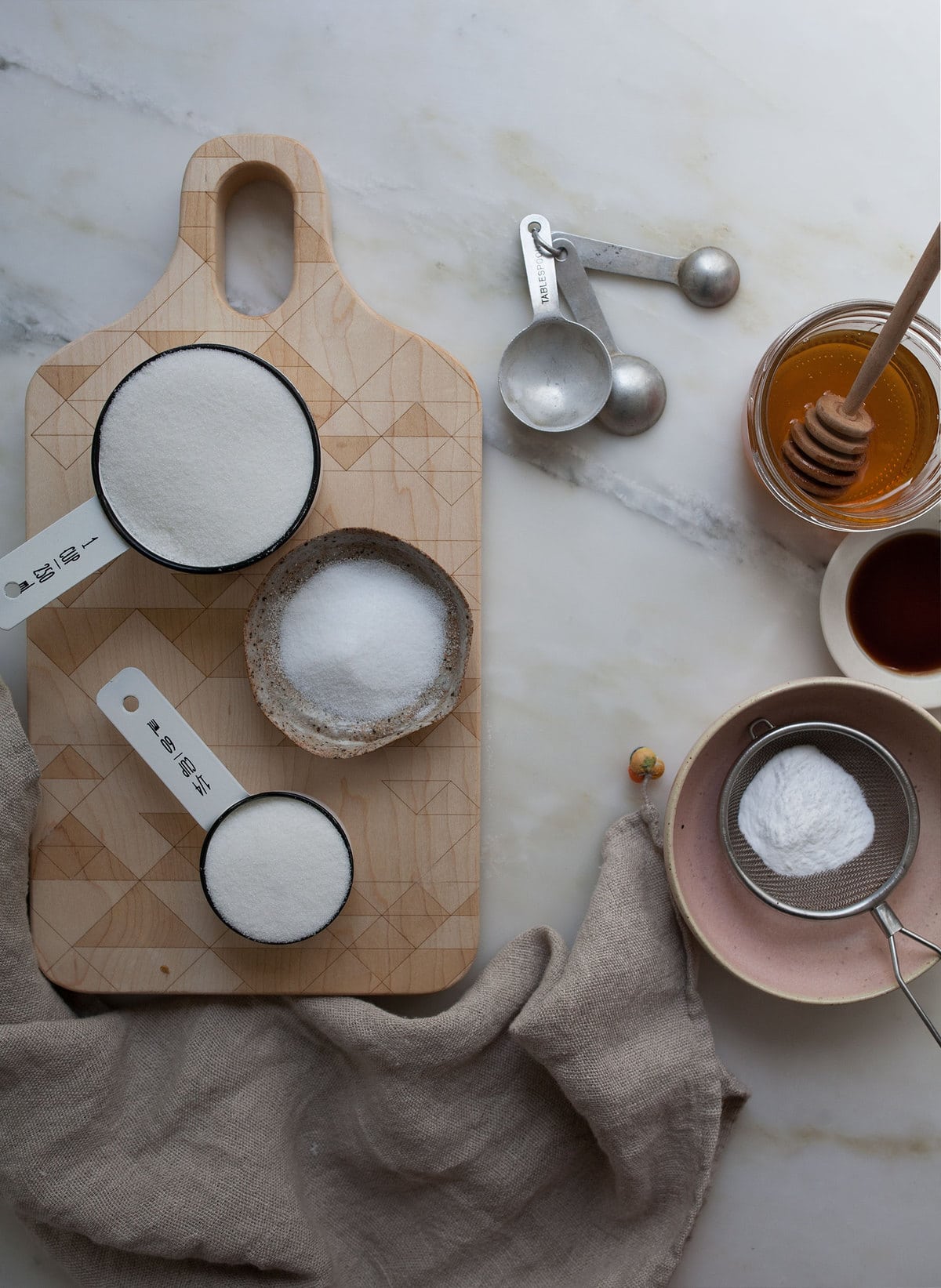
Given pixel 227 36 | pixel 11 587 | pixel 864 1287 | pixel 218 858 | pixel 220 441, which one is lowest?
pixel 864 1287

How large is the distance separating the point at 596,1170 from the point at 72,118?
4.14ft

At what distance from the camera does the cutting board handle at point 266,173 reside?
91cm

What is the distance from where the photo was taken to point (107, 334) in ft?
3.01

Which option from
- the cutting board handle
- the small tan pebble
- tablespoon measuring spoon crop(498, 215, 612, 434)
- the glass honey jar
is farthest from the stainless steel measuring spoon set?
the small tan pebble

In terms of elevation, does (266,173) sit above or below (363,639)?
above

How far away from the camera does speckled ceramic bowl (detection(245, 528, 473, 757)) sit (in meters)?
0.89

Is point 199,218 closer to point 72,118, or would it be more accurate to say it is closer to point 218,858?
point 72,118

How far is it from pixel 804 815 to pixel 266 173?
A: 2.81ft

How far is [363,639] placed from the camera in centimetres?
88

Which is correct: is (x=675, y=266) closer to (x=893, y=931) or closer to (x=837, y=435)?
(x=837, y=435)

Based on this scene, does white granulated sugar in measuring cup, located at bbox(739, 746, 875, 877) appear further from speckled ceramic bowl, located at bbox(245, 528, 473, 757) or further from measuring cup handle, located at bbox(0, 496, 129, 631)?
measuring cup handle, located at bbox(0, 496, 129, 631)

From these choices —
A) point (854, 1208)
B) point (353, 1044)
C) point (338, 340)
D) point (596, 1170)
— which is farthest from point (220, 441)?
point (854, 1208)

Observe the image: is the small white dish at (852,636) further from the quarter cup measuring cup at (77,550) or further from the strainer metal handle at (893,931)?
the quarter cup measuring cup at (77,550)

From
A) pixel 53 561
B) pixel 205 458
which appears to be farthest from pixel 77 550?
pixel 205 458
